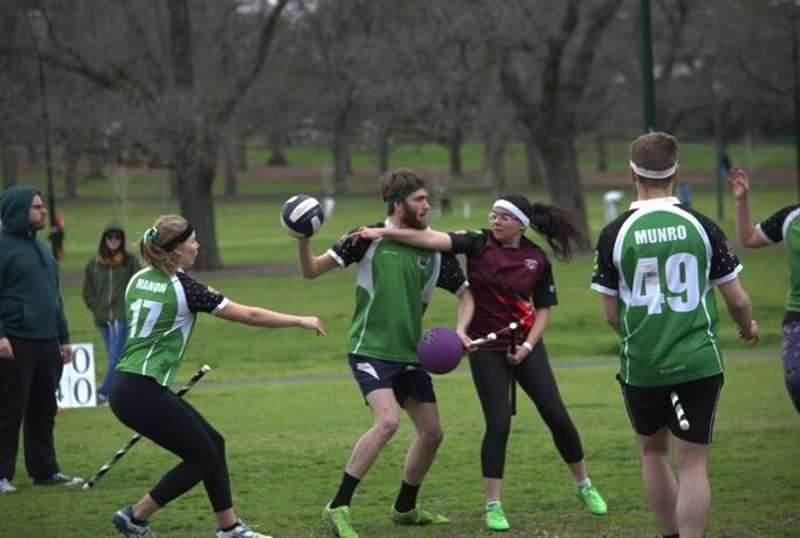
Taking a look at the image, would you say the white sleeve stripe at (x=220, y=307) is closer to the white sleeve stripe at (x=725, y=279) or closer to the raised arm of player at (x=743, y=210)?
the white sleeve stripe at (x=725, y=279)

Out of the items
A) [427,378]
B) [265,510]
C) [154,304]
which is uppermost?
[154,304]

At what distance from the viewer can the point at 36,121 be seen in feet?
105

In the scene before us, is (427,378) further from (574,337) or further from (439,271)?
(574,337)

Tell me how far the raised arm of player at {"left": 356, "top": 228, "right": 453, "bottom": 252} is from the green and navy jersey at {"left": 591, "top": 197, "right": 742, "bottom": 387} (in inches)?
71.3

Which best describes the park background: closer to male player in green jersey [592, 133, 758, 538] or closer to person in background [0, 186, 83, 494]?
person in background [0, 186, 83, 494]

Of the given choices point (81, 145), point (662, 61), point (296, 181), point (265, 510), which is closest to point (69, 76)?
point (81, 145)

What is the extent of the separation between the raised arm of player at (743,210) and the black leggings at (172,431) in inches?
122

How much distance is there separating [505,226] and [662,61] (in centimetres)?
7792

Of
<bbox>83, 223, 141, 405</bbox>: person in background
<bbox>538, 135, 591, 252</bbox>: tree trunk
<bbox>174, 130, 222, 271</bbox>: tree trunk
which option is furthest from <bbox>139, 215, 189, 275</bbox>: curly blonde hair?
<bbox>538, 135, 591, 252</bbox>: tree trunk

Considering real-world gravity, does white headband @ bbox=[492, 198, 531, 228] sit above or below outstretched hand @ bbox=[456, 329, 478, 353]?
above

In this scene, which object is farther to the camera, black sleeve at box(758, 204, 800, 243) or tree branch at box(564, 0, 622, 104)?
tree branch at box(564, 0, 622, 104)

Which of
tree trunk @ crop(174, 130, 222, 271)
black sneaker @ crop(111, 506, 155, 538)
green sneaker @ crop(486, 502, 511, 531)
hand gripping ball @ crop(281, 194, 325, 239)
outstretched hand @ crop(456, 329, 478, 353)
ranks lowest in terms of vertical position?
tree trunk @ crop(174, 130, 222, 271)

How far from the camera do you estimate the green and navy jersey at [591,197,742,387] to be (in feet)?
22.0

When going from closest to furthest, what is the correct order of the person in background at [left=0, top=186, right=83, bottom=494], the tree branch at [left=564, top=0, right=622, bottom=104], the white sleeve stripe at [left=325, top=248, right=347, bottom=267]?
the white sleeve stripe at [left=325, top=248, right=347, bottom=267], the person in background at [left=0, top=186, right=83, bottom=494], the tree branch at [left=564, top=0, right=622, bottom=104]
